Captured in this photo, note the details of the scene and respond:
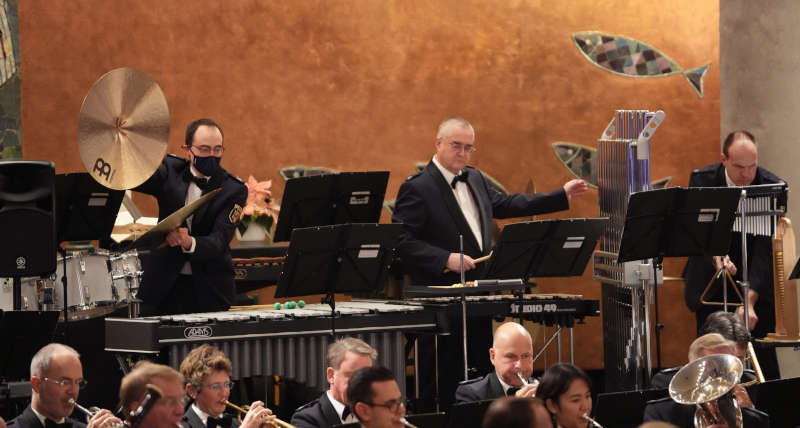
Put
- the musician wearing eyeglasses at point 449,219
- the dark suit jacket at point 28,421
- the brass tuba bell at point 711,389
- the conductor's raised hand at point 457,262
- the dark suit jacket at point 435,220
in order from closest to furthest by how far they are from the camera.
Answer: the dark suit jacket at point 28,421 → the brass tuba bell at point 711,389 → the conductor's raised hand at point 457,262 → the musician wearing eyeglasses at point 449,219 → the dark suit jacket at point 435,220

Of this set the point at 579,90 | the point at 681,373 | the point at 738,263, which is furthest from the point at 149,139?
the point at 579,90

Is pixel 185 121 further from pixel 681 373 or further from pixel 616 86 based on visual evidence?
pixel 681 373

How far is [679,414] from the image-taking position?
5.29 metres

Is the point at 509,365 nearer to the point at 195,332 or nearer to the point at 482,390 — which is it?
the point at 482,390

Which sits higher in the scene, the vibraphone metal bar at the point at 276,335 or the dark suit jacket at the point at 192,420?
the vibraphone metal bar at the point at 276,335

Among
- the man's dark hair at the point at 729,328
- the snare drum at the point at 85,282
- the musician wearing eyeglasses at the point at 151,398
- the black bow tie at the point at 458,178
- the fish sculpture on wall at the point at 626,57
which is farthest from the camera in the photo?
the fish sculpture on wall at the point at 626,57

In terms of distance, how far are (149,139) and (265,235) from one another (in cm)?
218

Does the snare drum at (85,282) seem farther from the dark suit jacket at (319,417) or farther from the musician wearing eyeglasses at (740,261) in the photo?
the musician wearing eyeglasses at (740,261)

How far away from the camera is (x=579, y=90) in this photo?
366 inches

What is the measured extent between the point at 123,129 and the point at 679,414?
304cm

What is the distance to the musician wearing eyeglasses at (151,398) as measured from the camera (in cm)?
398

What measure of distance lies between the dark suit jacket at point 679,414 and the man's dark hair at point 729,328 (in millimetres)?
Result: 657

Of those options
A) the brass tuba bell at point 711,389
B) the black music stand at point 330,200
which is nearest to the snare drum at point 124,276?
the black music stand at point 330,200

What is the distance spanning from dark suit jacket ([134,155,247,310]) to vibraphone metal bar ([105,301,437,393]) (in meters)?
0.36
